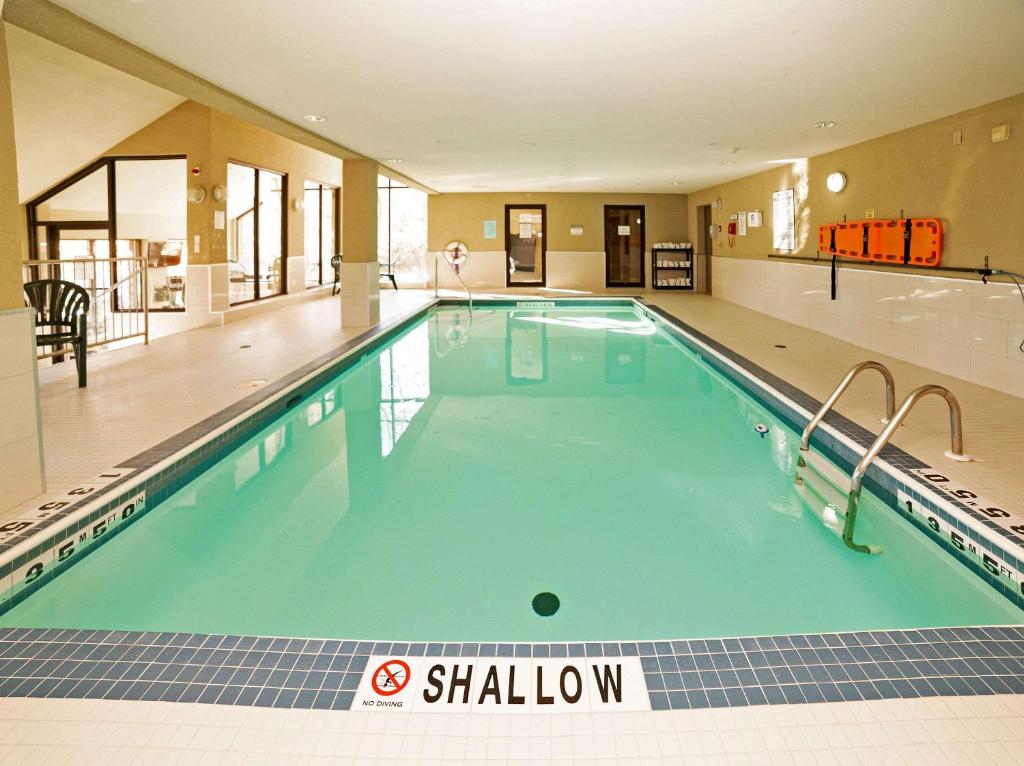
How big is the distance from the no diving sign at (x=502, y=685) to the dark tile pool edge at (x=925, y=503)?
155cm

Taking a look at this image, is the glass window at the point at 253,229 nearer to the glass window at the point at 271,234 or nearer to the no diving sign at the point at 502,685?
the glass window at the point at 271,234

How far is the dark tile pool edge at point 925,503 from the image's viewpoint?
2604 millimetres

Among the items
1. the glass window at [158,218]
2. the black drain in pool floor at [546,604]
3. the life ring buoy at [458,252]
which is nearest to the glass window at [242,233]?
the glass window at [158,218]

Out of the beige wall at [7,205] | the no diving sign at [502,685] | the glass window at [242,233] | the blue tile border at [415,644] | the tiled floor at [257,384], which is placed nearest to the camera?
the no diving sign at [502,685]

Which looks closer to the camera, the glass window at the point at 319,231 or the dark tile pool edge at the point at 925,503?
the dark tile pool edge at the point at 925,503

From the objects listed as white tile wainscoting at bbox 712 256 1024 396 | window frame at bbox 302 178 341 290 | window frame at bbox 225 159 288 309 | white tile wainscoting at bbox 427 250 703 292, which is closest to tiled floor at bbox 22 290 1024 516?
white tile wainscoting at bbox 712 256 1024 396

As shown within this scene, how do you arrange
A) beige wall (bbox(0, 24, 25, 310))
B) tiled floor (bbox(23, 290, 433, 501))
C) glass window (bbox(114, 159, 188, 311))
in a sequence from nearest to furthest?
1. beige wall (bbox(0, 24, 25, 310))
2. tiled floor (bbox(23, 290, 433, 501))
3. glass window (bbox(114, 159, 188, 311))

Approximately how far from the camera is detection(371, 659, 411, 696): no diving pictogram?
1.86 metres

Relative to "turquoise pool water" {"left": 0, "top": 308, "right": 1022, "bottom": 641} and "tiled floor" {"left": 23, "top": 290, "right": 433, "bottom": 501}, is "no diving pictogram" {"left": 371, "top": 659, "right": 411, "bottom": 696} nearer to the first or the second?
"turquoise pool water" {"left": 0, "top": 308, "right": 1022, "bottom": 641}

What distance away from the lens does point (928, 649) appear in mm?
2043

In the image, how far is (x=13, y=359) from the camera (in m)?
3.01

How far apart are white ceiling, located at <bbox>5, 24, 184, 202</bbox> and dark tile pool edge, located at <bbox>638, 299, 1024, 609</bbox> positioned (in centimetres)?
714

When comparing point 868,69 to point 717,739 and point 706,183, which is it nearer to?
point 717,739

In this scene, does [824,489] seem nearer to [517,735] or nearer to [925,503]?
[925,503]
